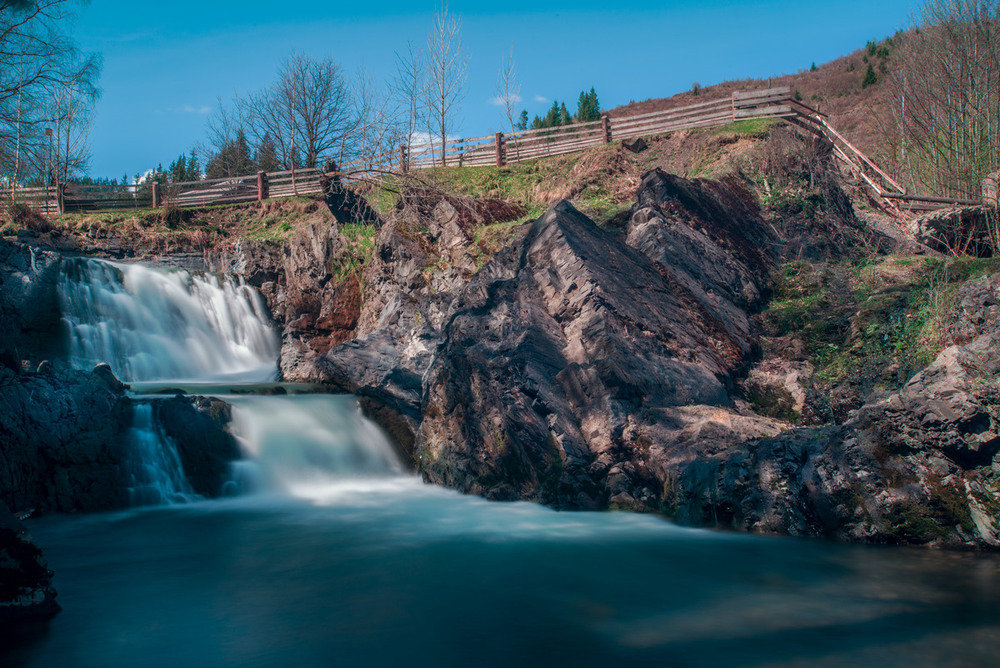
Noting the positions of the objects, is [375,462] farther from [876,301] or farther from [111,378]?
[876,301]

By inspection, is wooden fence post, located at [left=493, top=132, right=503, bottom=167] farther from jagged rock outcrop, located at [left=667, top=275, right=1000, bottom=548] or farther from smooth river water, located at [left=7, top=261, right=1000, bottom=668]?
jagged rock outcrop, located at [left=667, top=275, right=1000, bottom=548]

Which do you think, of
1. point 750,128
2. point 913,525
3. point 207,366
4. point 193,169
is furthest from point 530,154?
point 193,169

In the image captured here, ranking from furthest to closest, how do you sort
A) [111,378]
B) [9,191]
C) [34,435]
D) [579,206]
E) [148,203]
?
1. [148,203]
2. [9,191]
3. [579,206]
4. [111,378]
5. [34,435]

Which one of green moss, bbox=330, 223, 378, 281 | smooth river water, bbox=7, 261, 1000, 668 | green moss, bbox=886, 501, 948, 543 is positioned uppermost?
green moss, bbox=330, 223, 378, 281

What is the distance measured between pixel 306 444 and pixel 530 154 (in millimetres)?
17365

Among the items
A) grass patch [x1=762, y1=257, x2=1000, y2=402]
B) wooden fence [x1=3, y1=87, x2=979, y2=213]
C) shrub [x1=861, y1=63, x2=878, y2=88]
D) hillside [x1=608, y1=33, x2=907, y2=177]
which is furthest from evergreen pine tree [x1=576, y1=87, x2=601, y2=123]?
grass patch [x1=762, y1=257, x2=1000, y2=402]

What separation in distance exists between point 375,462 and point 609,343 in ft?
16.7

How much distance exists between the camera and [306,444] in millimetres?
11648

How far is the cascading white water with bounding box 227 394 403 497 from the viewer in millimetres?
11047

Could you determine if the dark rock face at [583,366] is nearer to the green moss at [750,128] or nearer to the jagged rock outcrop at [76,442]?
the jagged rock outcrop at [76,442]

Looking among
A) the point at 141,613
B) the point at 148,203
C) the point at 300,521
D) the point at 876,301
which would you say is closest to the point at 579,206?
the point at 876,301

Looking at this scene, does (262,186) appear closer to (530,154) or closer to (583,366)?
(530,154)

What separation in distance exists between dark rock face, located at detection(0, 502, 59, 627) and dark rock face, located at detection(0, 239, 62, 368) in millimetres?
11908

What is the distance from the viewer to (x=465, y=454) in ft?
33.8
